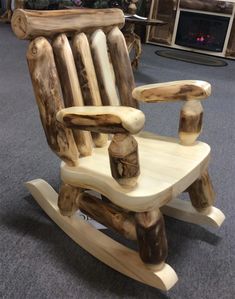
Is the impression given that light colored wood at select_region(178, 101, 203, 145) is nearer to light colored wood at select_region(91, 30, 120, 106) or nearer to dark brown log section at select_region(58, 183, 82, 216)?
light colored wood at select_region(91, 30, 120, 106)

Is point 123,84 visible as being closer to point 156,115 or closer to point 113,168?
point 113,168

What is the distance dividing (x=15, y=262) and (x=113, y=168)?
1.35 feet

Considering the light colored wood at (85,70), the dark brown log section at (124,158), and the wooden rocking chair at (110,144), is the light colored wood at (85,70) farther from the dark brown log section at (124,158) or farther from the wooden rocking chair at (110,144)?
the dark brown log section at (124,158)

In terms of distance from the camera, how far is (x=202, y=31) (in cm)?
337

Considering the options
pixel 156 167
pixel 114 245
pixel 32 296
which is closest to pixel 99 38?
pixel 156 167

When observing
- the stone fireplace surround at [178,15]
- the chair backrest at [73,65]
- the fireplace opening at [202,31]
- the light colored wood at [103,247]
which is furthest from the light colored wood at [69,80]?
the fireplace opening at [202,31]

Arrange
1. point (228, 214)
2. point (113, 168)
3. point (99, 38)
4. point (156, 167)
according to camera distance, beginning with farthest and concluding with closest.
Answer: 1. point (228, 214)
2. point (99, 38)
3. point (156, 167)
4. point (113, 168)

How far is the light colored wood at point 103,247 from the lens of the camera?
2.61 ft

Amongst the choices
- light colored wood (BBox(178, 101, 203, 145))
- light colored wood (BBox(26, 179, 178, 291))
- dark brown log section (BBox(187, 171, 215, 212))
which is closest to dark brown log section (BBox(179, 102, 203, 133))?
light colored wood (BBox(178, 101, 203, 145))

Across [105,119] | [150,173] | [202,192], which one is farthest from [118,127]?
[202,192]

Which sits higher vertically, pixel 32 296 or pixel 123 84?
pixel 123 84

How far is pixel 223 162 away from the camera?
4.75 feet

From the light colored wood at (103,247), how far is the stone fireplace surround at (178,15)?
108 inches

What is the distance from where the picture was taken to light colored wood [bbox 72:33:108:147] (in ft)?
2.92
